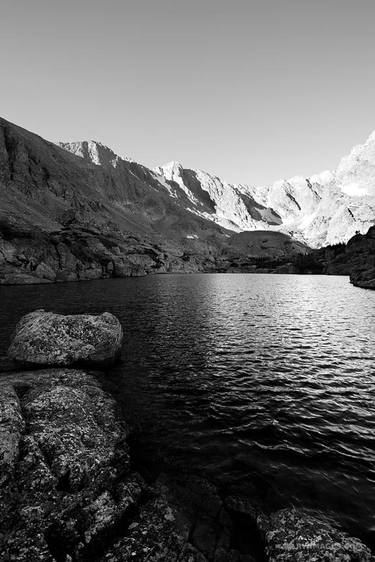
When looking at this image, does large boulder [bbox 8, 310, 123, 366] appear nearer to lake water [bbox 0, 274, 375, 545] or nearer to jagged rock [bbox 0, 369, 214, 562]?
lake water [bbox 0, 274, 375, 545]

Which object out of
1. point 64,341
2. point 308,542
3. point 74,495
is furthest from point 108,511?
point 64,341

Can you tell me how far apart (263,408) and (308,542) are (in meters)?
8.69

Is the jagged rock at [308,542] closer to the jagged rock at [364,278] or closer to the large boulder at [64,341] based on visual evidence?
the large boulder at [64,341]

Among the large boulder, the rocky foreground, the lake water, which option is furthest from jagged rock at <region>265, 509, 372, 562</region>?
the large boulder

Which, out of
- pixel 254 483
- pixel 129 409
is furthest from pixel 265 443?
pixel 129 409

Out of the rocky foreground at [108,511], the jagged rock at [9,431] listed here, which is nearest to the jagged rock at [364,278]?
the rocky foreground at [108,511]

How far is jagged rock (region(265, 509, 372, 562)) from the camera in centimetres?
743

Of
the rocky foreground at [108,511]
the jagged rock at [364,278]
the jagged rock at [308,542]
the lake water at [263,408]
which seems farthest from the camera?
the jagged rock at [364,278]

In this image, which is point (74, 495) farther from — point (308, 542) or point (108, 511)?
point (308, 542)

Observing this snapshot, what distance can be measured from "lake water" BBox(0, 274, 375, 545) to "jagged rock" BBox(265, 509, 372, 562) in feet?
3.40

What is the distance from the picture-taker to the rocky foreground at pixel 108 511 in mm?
7629

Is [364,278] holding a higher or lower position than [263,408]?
higher

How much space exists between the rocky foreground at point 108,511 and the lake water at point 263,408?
1094 mm

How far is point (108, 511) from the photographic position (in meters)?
8.68
